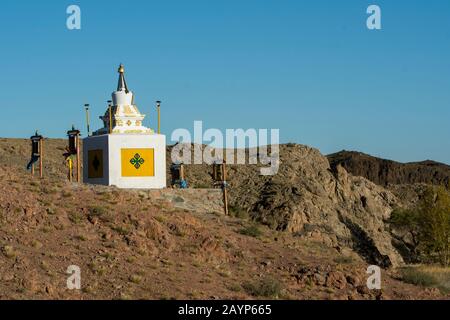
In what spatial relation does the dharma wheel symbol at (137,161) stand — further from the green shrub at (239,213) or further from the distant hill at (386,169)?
the distant hill at (386,169)

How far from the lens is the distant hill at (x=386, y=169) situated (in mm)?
117000

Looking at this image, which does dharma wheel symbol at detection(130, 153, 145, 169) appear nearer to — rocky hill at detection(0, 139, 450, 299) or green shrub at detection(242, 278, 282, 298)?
rocky hill at detection(0, 139, 450, 299)

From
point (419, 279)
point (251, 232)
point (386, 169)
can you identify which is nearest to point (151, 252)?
point (251, 232)

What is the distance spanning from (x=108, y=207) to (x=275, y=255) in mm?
5393

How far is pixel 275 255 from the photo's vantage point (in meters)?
26.2

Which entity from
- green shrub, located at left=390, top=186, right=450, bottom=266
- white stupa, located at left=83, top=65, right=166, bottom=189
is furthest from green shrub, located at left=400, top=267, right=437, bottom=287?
green shrub, located at left=390, top=186, right=450, bottom=266

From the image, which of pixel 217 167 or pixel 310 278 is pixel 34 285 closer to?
pixel 310 278

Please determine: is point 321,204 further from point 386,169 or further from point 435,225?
point 386,169

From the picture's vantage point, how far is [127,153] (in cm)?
3219

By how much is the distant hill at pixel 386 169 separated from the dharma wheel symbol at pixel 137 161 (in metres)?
85.4

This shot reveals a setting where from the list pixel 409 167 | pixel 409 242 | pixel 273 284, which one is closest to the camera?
pixel 273 284

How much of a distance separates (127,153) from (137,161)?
1.61 ft

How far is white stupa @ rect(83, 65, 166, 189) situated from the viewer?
3200cm

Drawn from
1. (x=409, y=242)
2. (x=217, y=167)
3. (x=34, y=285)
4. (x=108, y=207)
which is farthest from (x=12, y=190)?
(x=409, y=242)
